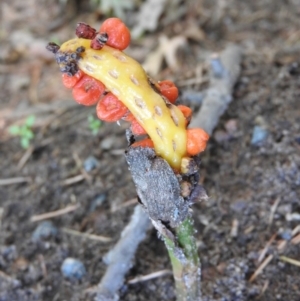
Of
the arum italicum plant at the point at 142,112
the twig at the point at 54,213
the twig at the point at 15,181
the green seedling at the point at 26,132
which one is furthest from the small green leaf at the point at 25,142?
the arum italicum plant at the point at 142,112

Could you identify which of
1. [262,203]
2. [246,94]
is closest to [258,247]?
[262,203]

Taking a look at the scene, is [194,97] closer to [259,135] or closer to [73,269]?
[259,135]

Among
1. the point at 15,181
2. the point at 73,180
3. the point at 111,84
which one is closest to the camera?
the point at 111,84

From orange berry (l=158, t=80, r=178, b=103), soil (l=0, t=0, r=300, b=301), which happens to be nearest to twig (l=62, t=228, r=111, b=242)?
soil (l=0, t=0, r=300, b=301)

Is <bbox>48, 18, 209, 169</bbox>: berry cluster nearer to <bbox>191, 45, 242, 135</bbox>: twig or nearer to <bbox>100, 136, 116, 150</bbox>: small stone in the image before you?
<bbox>191, 45, 242, 135</bbox>: twig

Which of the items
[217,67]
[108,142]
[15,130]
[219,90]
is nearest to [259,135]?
[219,90]

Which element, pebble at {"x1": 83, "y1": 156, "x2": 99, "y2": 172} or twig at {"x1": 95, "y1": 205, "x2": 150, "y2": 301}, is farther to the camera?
pebble at {"x1": 83, "y1": 156, "x2": 99, "y2": 172}
